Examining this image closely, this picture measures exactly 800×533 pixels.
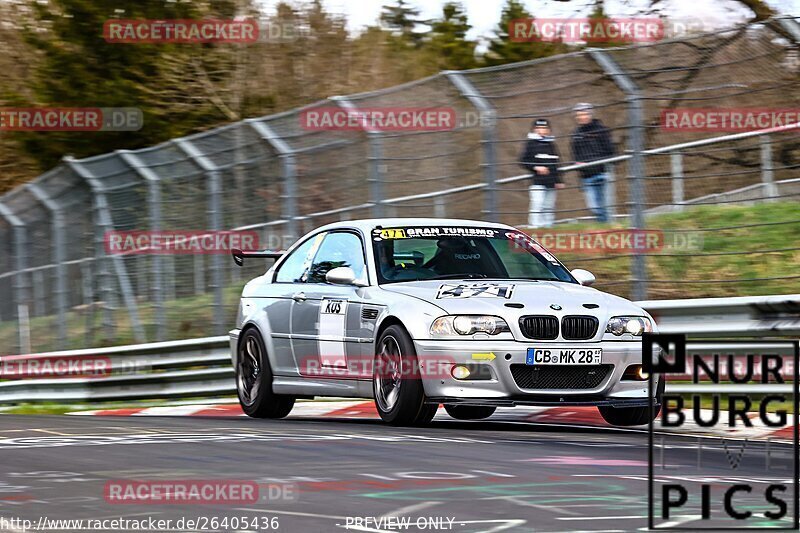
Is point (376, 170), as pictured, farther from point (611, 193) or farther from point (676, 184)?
point (676, 184)

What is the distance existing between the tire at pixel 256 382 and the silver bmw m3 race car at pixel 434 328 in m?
0.01

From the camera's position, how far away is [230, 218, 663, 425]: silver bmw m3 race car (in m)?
9.32

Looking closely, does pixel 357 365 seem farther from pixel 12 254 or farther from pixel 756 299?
pixel 12 254

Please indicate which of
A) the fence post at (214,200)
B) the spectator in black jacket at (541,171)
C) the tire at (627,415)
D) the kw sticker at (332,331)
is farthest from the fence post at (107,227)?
the tire at (627,415)

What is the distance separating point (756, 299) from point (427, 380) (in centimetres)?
234

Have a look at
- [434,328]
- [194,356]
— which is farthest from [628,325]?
[194,356]

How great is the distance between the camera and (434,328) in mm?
9359

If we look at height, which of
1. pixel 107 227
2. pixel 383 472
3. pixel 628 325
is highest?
pixel 107 227

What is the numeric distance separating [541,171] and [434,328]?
3.82 meters

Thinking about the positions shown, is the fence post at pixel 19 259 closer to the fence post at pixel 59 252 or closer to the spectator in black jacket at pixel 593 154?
the fence post at pixel 59 252

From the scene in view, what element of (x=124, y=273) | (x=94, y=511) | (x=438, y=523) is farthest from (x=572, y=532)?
(x=124, y=273)

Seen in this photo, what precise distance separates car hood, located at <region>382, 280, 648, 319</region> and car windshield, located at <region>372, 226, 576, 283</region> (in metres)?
0.35

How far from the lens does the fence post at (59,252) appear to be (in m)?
18.8

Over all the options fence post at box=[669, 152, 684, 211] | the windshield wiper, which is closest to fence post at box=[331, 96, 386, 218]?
fence post at box=[669, 152, 684, 211]
